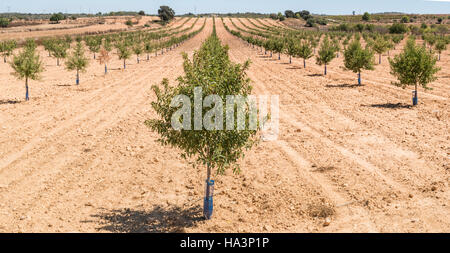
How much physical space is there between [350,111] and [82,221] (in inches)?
800

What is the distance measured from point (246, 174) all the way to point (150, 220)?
525 cm

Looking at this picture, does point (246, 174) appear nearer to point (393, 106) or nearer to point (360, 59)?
point (393, 106)

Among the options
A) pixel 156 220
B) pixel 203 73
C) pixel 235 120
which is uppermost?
pixel 203 73

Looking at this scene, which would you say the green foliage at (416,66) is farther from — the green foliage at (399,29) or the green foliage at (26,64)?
the green foliage at (399,29)

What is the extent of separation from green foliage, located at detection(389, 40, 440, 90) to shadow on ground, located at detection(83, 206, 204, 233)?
68.0 feet

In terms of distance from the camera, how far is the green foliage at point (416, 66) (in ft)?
84.9

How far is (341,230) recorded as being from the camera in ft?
36.3

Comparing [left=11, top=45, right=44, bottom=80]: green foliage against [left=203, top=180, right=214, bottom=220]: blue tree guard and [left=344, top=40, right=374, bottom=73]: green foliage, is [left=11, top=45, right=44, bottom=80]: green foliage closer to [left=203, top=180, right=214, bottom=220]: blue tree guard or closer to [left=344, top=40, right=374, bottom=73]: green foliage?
[left=203, top=180, right=214, bottom=220]: blue tree guard

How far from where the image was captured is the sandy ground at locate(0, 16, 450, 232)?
39.4 ft

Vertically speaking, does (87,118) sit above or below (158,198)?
above

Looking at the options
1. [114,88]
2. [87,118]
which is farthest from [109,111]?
[114,88]

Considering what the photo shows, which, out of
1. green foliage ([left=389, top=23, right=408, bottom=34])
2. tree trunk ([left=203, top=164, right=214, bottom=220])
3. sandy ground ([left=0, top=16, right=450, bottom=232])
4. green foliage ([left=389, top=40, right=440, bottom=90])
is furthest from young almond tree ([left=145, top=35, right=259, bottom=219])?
green foliage ([left=389, top=23, right=408, bottom=34])
